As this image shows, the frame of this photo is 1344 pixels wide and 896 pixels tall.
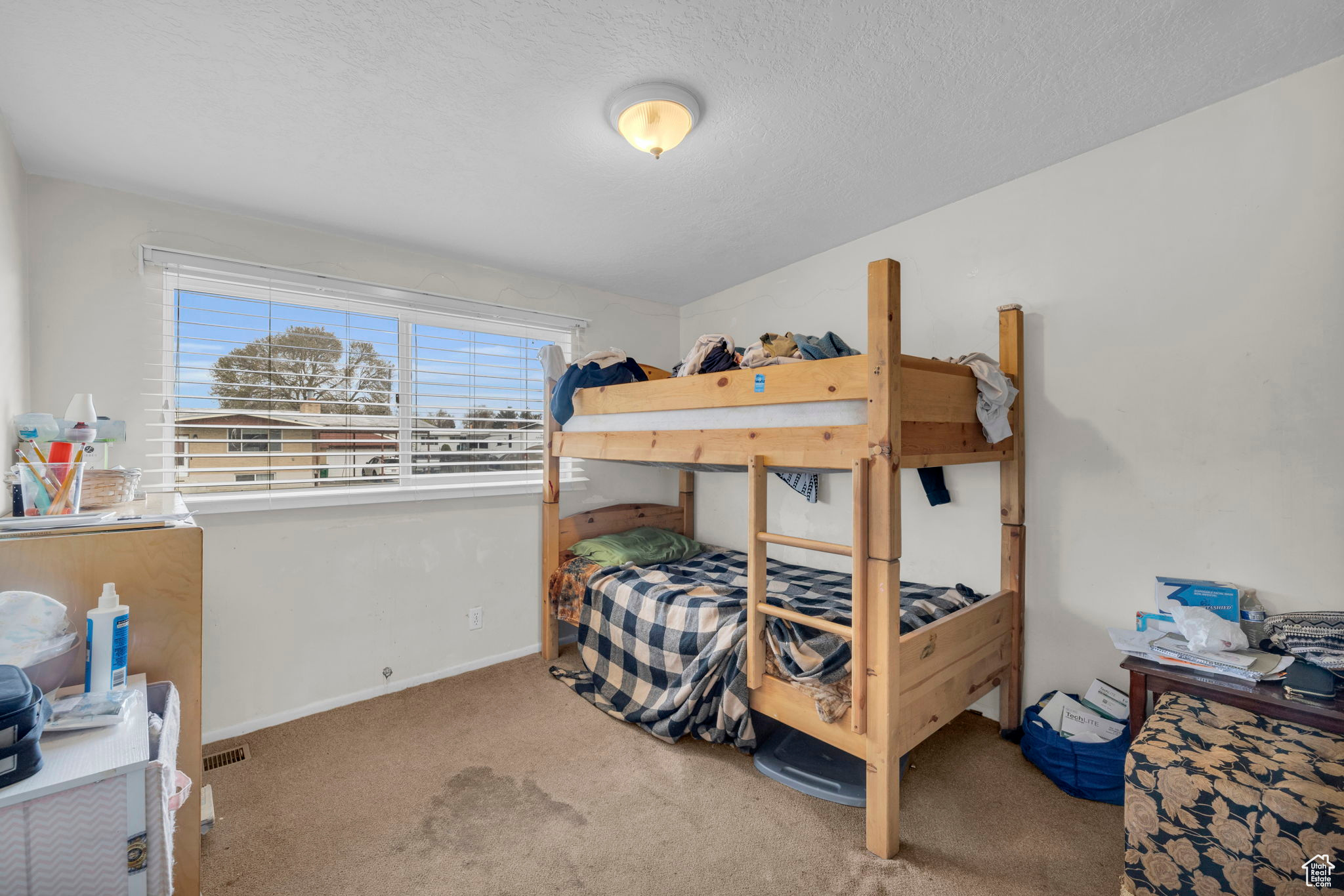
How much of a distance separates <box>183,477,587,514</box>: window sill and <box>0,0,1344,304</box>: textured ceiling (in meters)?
1.23

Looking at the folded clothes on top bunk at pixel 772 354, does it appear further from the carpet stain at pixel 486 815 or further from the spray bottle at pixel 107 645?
the spray bottle at pixel 107 645

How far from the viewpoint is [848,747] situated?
1.71 meters

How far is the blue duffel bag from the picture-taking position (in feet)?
5.98

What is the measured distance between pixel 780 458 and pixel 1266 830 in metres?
1.35

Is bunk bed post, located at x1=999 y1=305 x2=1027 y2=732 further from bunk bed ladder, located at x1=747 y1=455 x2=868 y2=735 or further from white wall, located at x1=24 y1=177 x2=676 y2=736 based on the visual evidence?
white wall, located at x1=24 y1=177 x2=676 y2=736

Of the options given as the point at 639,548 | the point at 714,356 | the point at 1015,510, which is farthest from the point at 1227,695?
the point at 639,548

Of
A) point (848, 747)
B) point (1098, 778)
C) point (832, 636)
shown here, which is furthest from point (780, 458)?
point (1098, 778)

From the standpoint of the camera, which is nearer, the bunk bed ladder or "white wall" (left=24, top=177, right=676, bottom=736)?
the bunk bed ladder

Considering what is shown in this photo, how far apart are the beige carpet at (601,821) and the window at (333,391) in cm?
115

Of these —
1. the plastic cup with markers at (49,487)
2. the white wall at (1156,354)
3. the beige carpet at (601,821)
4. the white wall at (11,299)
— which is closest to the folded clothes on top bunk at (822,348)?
the white wall at (1156,354)

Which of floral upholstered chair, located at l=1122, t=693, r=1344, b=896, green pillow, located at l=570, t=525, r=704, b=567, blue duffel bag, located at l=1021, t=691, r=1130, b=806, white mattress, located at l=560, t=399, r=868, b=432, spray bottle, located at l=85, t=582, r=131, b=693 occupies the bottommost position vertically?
blue duffel bag, located at l=1021, t=691, r=1130, b=806

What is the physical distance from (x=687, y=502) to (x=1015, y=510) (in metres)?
2.05

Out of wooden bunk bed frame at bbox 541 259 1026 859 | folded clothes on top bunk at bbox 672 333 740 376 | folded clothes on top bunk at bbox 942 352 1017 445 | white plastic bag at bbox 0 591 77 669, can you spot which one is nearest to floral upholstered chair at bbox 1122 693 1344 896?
wooden bunk bed frame at bbox 541 259 1026 859

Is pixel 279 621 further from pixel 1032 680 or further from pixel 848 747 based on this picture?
pixel 1032 680
